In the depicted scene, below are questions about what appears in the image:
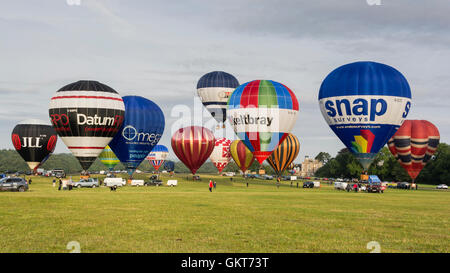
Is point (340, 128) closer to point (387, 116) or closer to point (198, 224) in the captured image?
point (387, 116)

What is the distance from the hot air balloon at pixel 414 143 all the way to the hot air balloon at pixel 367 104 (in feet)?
104

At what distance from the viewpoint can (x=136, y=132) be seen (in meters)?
70.3

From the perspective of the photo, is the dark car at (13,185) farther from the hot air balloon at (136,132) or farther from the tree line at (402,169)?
the tree line at (402,169)

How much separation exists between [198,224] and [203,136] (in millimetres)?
66144

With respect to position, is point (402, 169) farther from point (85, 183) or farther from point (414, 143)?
point (85, 183)

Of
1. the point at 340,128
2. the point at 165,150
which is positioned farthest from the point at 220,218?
the point at 165,150

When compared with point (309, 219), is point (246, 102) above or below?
above

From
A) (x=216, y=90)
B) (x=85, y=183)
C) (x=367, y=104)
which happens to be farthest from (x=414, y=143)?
(x=85, y=183)

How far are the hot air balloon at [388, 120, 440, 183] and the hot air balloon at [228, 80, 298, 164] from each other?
33321mm

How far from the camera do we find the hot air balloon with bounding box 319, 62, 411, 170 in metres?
57.1

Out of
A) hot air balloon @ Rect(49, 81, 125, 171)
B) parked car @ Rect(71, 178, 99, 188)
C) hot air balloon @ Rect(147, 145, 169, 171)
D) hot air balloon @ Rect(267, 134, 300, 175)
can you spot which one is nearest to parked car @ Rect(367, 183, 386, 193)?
hot air balloon @ Rect(267, 134, 300, 175)

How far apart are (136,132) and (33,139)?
3022 cm

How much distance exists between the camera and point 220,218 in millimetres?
25578

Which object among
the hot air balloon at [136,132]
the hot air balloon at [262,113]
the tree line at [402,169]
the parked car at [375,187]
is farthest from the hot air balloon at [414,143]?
the hot air balloon at [136,132]
